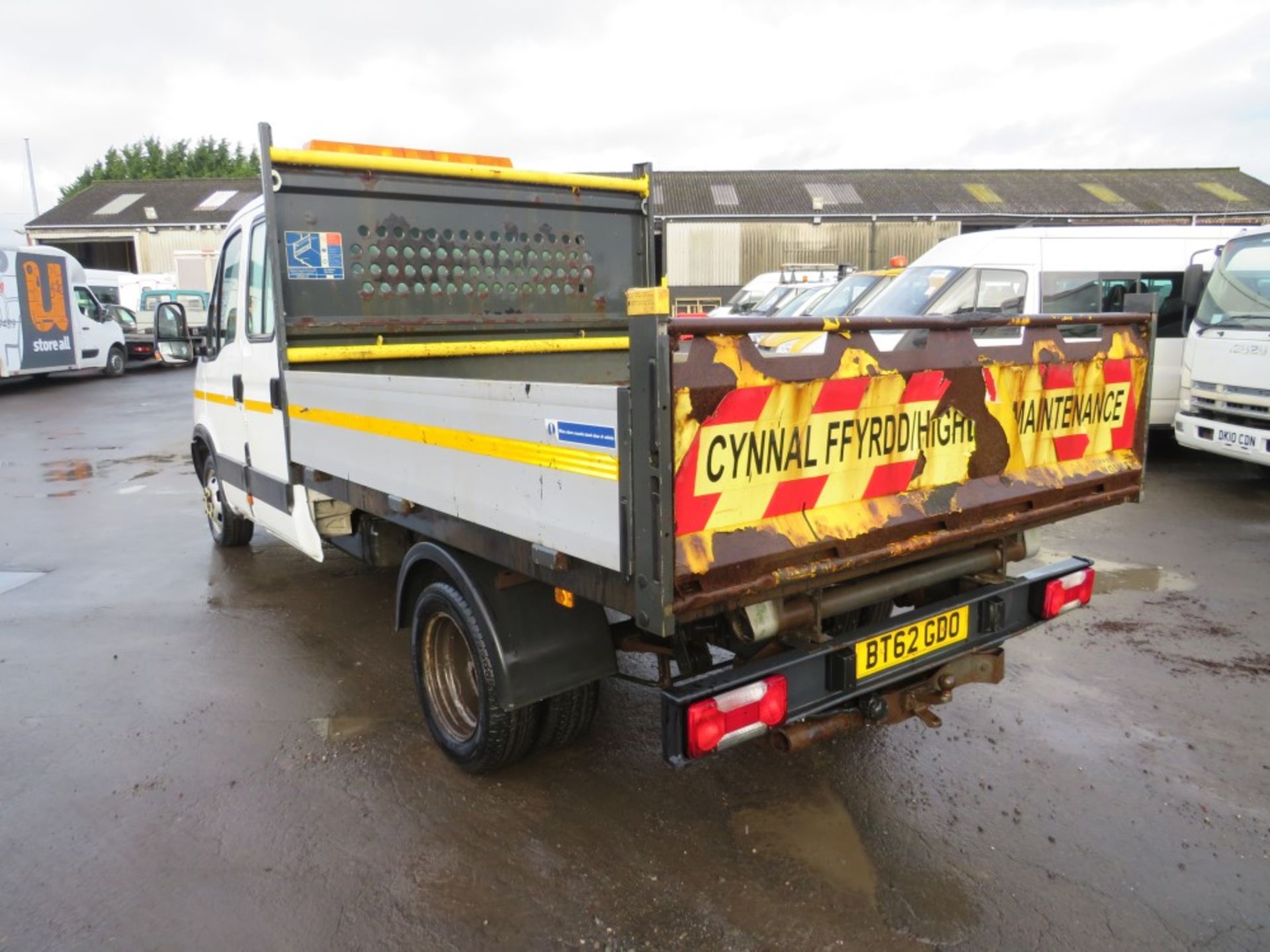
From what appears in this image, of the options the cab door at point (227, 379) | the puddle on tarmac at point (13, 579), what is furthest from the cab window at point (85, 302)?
the cab door at point (227, 379)

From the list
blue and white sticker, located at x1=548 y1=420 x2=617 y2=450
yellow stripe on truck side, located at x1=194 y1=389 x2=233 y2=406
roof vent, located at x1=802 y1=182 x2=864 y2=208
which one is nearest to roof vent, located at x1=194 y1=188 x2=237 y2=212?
roof vent, located at x1=802 y1=182 x2=864 y2=208

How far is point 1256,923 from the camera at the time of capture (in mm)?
2652

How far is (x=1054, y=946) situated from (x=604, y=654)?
5.39ft

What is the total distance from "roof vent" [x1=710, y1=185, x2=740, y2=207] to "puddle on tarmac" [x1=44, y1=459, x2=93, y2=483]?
27277mm

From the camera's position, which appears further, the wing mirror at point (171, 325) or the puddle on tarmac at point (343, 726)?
the wing mirror at point (171, 325)

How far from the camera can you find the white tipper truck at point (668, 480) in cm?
232

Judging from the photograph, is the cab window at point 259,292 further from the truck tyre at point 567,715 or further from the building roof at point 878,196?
the building roof at point 878,196

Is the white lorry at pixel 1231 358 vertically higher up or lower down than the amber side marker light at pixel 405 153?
lower down

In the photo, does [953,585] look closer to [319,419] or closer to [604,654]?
[604,654]

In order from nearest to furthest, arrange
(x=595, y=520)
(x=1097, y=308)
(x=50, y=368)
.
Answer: (x=595, y=520) < (x=1097, y=308) < (x=50, y=368)

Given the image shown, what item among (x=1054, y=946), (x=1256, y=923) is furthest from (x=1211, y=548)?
(x=1054, y=946)

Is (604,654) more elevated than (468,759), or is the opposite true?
(604,654)

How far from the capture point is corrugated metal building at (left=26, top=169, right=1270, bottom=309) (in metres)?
31.8

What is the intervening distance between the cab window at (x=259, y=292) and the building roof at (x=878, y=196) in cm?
2898
